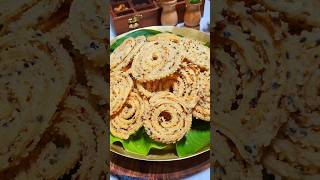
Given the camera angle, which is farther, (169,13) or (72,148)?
(169,13)

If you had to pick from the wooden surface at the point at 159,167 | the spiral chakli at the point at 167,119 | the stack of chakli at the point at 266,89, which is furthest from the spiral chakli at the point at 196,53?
the stack of chakli at the point at 266,89

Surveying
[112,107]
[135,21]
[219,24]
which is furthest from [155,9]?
[219,24]

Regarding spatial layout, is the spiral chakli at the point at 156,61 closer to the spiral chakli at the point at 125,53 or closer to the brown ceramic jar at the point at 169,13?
the spiral chakli at the point at 125,53

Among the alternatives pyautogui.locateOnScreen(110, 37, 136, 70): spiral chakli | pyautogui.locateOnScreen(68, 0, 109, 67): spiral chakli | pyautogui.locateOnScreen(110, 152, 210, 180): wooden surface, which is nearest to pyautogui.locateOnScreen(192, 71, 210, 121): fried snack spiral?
pyautogui.locateOnScreen(110, 152, 210, 180): wooden surface

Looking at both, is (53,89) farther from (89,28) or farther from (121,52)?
(121,52)

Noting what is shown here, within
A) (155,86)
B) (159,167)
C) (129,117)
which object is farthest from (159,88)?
(159,167)

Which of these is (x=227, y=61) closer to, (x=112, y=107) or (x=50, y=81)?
(x=50, y=81)
